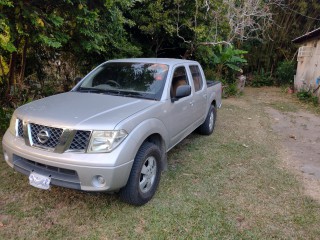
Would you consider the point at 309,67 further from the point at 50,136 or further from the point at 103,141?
the point at 50,136

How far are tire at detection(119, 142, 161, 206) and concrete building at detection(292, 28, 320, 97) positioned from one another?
9.69 meters

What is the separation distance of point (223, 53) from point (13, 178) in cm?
1030

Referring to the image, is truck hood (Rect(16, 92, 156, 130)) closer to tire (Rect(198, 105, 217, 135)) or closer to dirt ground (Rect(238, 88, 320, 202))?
tire (Rect(198, 105, 217, 135))

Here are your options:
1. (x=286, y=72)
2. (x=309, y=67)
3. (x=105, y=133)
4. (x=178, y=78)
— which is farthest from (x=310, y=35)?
(x=105, y=133)

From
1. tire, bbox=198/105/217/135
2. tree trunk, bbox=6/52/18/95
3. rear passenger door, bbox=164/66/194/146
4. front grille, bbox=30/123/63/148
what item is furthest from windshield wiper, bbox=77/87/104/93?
tire, bbox=198/105/217/135

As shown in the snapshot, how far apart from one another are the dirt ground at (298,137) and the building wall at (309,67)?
39.9 inches

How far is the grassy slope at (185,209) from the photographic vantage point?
9.55ft

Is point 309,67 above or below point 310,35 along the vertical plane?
below

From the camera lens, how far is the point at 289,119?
8.45m

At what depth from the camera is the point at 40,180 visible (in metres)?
2.91

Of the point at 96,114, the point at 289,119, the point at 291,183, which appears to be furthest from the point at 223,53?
the point at 96,114

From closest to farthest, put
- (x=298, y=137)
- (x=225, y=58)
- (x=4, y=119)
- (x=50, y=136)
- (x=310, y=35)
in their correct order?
(x=50, y=136) < (x=4, y=119) < (x=298, y=137) < (x=310, y=35) < (x=225, y=58)

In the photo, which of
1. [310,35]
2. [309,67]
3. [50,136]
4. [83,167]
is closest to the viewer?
[83,167]

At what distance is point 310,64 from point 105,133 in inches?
477
